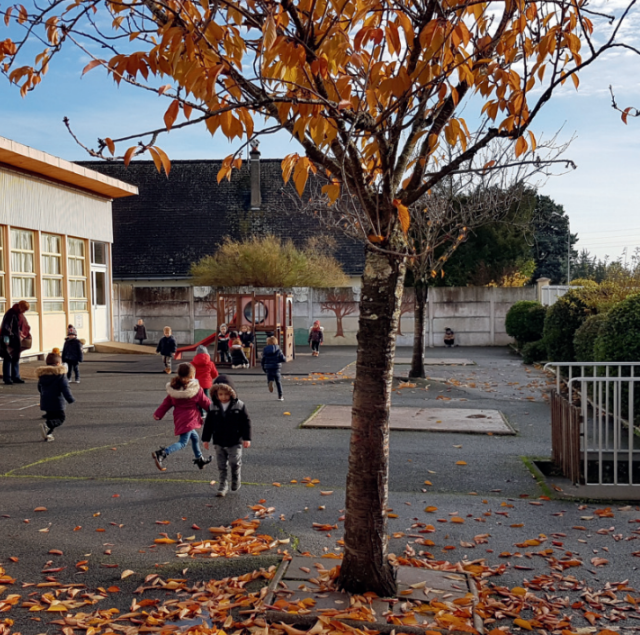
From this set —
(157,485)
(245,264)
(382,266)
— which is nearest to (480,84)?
(382,266)

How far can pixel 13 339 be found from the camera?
15.0 meters

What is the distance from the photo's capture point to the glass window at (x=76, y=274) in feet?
73.3

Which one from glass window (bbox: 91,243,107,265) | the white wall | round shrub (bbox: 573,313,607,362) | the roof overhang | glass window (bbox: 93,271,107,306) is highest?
the roof overhang

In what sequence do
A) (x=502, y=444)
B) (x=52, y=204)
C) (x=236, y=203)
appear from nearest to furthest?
(x=502, y=444)
(x=52, y=204)
(x=236, y=203)

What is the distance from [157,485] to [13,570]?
94.3 inches

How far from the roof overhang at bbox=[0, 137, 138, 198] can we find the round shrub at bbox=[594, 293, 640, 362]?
561 inches

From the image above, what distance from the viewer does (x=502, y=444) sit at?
31.2 feet

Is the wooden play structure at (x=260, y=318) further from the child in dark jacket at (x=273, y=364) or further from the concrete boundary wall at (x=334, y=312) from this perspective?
the child in dark jacket at (x=273, y=364)

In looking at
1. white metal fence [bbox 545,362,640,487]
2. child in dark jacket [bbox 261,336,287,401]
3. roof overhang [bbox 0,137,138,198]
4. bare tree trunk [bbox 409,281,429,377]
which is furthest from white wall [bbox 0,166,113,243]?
white metal fence [bbox 545,362,640,487]

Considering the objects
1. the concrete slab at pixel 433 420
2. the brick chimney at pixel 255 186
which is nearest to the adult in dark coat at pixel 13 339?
the concrete slab at pixel 433 420

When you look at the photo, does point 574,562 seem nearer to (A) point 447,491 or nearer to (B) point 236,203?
(A) point 447,491

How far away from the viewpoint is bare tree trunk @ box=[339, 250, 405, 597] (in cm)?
445

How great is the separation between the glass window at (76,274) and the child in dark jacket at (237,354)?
6.38m

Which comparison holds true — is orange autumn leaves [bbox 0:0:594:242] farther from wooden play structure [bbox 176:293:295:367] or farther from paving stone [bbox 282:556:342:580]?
wooden play structure [bbox 176:293:295:367]
